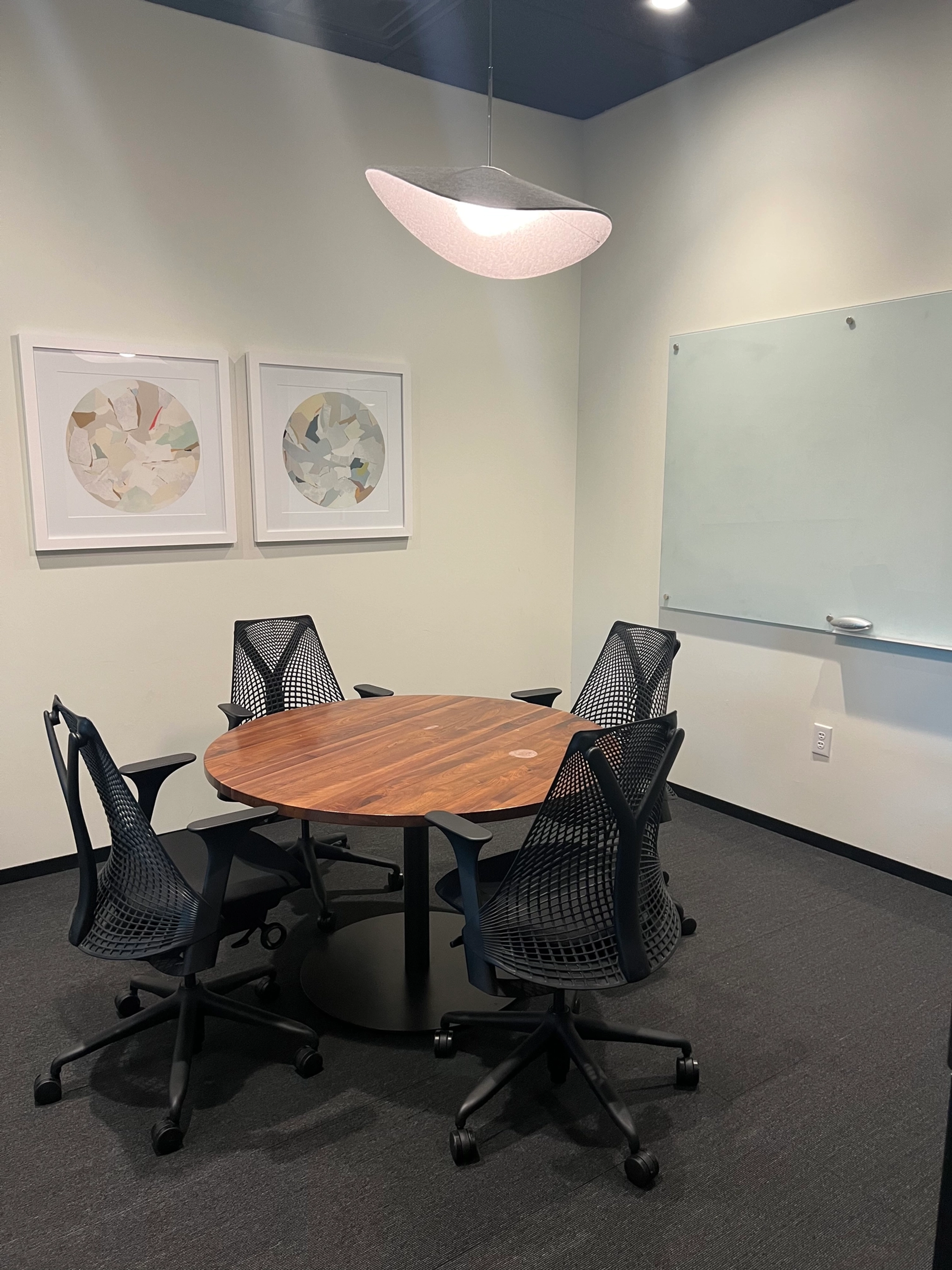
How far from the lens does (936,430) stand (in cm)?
307

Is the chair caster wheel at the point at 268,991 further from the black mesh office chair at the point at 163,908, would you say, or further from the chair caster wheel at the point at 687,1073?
the chair caster wheel at the point at 687,1073

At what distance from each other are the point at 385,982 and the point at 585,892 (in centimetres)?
100

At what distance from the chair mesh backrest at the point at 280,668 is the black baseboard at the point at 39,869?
0.88 m

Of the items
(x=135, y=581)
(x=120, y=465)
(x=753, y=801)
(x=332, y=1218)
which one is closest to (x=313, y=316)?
(x=120, y=465)

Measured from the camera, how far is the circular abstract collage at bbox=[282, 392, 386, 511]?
3748mm

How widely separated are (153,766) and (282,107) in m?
2.74

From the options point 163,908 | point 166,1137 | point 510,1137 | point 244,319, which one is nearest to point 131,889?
point 163,908

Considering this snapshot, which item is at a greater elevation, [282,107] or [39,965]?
[282,107]

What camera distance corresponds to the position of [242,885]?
7.27ft

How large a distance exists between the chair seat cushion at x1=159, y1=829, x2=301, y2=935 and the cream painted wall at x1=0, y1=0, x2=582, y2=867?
125 cm

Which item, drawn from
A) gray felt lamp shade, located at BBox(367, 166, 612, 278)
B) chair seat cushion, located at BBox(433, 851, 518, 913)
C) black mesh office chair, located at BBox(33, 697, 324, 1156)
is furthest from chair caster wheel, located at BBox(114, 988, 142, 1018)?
gray felt lamp shade, located at BBox(367, 166, 612, 278)

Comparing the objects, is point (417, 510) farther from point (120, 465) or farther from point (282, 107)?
point (282, 107)

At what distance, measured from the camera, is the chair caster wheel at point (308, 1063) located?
2211 millimetres

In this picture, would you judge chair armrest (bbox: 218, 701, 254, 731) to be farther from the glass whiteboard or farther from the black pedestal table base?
the glass whiteboard
